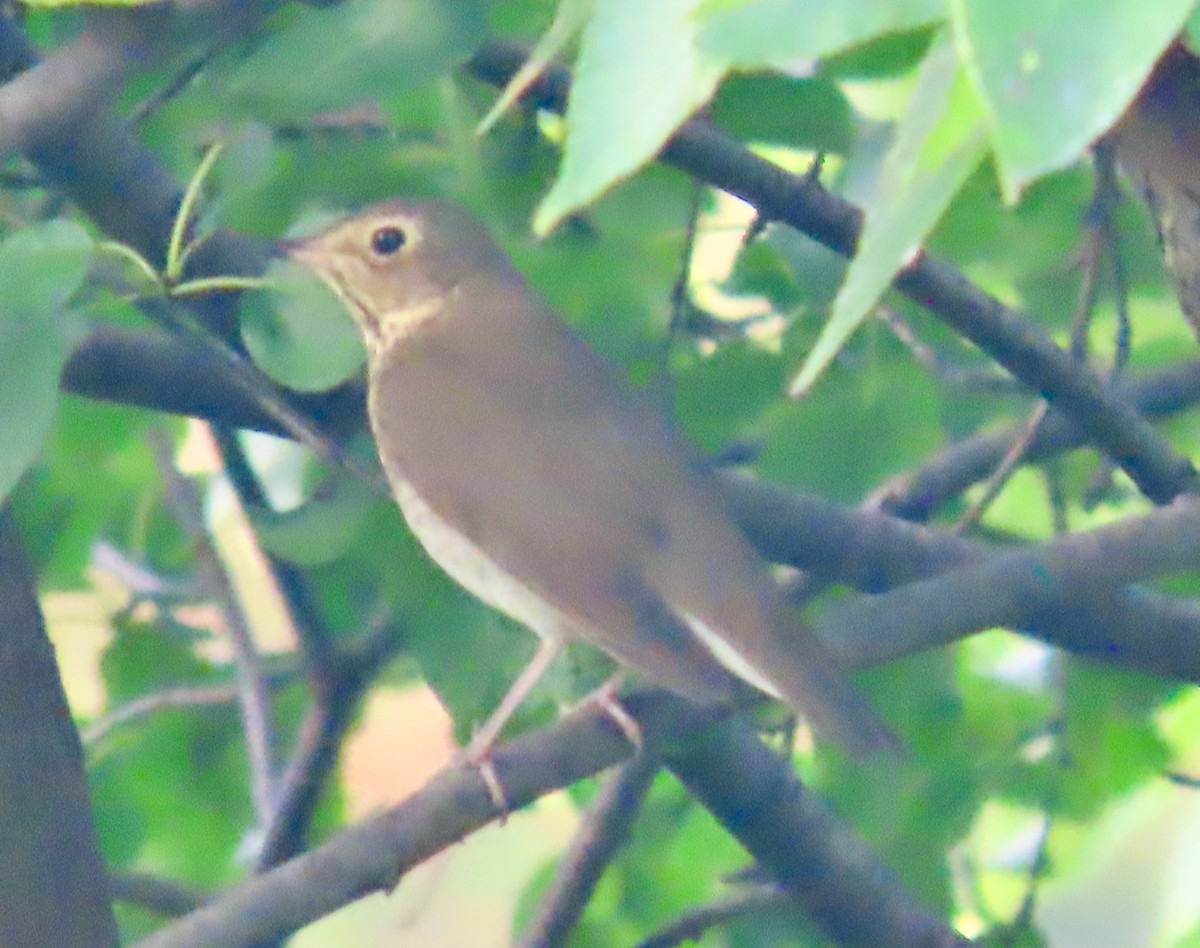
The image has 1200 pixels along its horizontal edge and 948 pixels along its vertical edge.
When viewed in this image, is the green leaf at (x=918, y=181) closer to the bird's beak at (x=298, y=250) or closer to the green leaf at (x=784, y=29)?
the green leaf at (x=784, y=29)

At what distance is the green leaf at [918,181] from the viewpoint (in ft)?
2.78

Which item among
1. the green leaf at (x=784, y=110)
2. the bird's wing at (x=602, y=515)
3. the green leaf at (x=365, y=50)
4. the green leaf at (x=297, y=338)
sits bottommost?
the bird's wing at (x=602, y=515)

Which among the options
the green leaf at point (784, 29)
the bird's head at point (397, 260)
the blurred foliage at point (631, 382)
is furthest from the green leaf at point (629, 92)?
the bird's head at point (397, 260)

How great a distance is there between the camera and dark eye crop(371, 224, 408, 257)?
3236mm

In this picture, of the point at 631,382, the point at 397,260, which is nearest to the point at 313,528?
the point at 631,382

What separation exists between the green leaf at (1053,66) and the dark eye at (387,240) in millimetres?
2451

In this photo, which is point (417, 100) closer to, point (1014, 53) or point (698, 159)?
point (698, 159)

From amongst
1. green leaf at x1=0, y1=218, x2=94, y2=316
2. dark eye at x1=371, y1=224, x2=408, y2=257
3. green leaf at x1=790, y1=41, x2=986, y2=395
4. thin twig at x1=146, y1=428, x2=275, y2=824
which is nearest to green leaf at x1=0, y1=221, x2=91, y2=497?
green leaf at x1=0, y1=218, x2=94, y2=316

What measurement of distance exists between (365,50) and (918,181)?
0.88m

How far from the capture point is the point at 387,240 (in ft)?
10.9

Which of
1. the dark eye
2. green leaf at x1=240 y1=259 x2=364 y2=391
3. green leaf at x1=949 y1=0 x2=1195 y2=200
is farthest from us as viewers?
the dark eye

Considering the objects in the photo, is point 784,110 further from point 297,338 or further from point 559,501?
point 559,501

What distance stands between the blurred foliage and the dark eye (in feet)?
1.50

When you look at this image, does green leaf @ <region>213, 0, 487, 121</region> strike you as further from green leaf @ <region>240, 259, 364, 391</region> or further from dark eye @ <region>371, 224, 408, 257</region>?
dark eye @ <region>371, 224, 408, 257</region>
